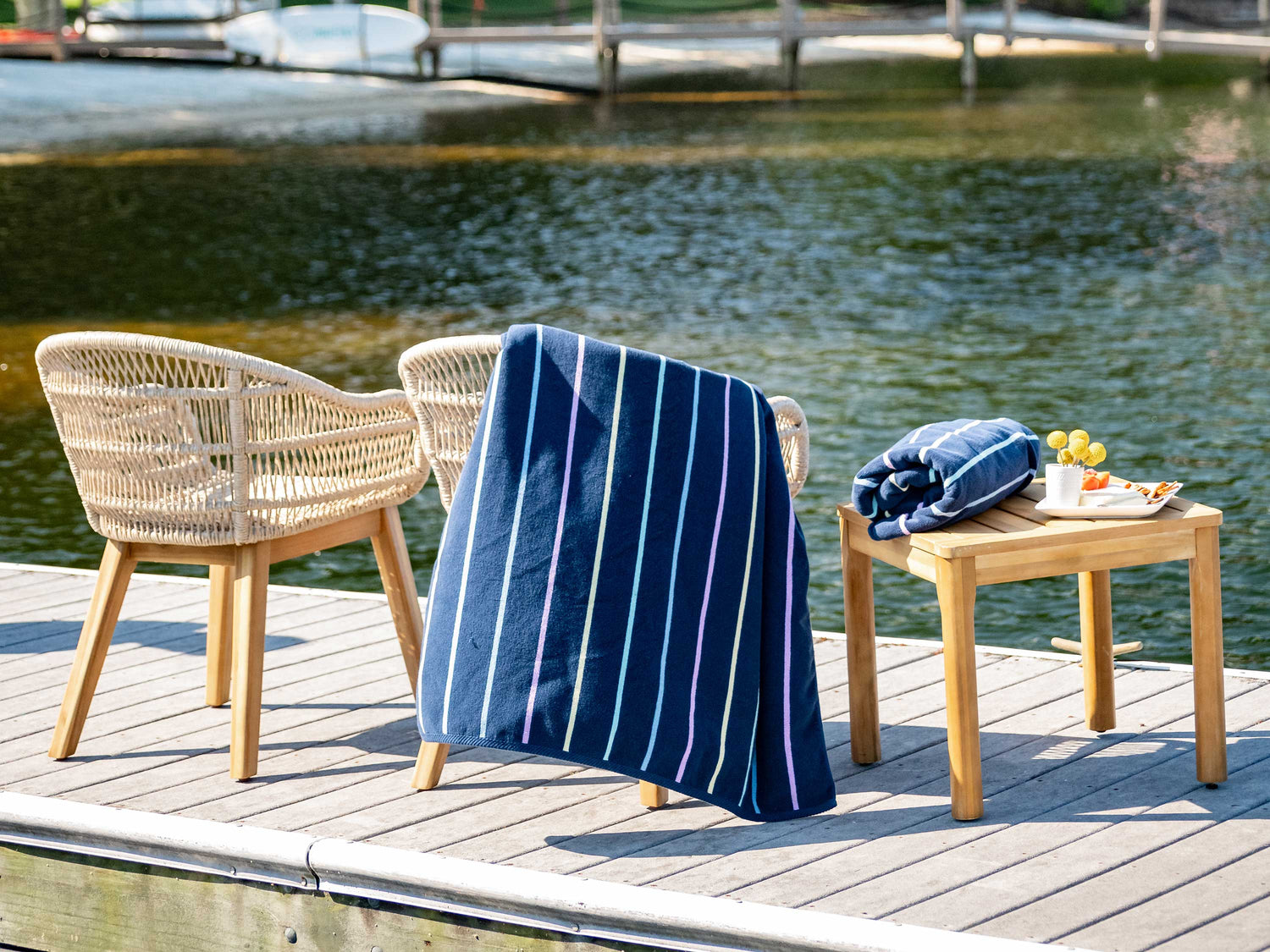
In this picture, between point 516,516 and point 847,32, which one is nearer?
point 516,516

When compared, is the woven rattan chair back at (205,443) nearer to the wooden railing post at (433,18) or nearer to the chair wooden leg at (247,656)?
the chair wooden leg at (247,656)

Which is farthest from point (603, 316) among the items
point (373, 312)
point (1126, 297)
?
point (1126, 297)

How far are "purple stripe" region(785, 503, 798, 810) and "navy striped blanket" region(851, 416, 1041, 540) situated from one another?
0.15 m

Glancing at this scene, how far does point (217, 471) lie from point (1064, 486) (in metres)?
1.56

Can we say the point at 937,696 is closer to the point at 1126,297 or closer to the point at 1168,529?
the point at 1168,529

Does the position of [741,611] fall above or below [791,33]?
below

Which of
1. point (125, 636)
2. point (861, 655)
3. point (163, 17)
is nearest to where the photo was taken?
point (861, 655)

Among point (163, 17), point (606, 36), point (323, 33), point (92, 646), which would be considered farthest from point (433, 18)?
point (92, 646)

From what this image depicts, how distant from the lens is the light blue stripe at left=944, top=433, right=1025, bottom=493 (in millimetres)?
2658

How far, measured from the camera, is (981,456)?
8.96 ft

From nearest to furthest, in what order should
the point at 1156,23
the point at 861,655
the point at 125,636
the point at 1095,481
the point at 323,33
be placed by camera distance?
the point at 1095,481
the point at 861,655
the point at 125,636
the point at 1156,23
the point at 323,33

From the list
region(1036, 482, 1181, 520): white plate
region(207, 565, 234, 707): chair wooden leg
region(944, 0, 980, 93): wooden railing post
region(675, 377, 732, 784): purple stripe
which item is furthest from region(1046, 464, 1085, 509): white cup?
region(944, 0, 980, 93): wooden railing post

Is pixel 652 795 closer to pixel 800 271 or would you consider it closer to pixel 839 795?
pixel 839 795

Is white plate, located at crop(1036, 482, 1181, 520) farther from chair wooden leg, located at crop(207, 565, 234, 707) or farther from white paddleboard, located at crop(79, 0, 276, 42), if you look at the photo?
white paddleboard, located at crop(79, 0, 276, 42)
